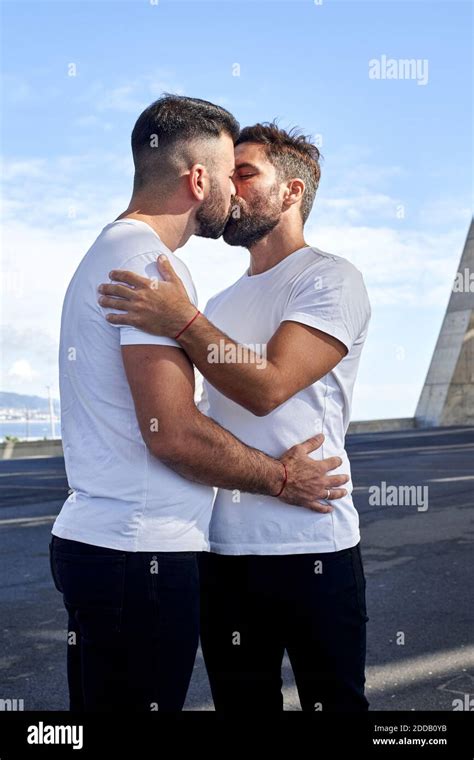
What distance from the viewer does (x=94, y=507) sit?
83.2 inches

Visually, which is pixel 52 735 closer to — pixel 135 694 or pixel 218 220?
pixel 135 694

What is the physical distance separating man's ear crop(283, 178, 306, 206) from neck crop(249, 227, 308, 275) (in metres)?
0.09

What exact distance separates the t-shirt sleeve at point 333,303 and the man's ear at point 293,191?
26 cm

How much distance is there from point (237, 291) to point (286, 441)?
0.56 m

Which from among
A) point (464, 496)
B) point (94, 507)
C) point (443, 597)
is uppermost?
point (94, 507)

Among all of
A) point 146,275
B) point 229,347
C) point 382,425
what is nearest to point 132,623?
point 229,347

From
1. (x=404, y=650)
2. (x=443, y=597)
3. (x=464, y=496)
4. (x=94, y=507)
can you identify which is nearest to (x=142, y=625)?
(x=94, y=507)

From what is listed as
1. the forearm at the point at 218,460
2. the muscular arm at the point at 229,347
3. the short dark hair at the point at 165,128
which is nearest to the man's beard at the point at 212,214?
the short dark hair at the point at 165,128

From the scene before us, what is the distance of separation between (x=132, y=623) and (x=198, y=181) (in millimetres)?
1118

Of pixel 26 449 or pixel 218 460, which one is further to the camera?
pixel 26 449

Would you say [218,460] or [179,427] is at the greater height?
[179,427]

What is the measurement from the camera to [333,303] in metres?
2.46

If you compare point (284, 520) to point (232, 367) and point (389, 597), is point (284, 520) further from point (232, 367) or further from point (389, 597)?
point (389, 597)

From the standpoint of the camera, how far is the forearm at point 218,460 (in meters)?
2.09
